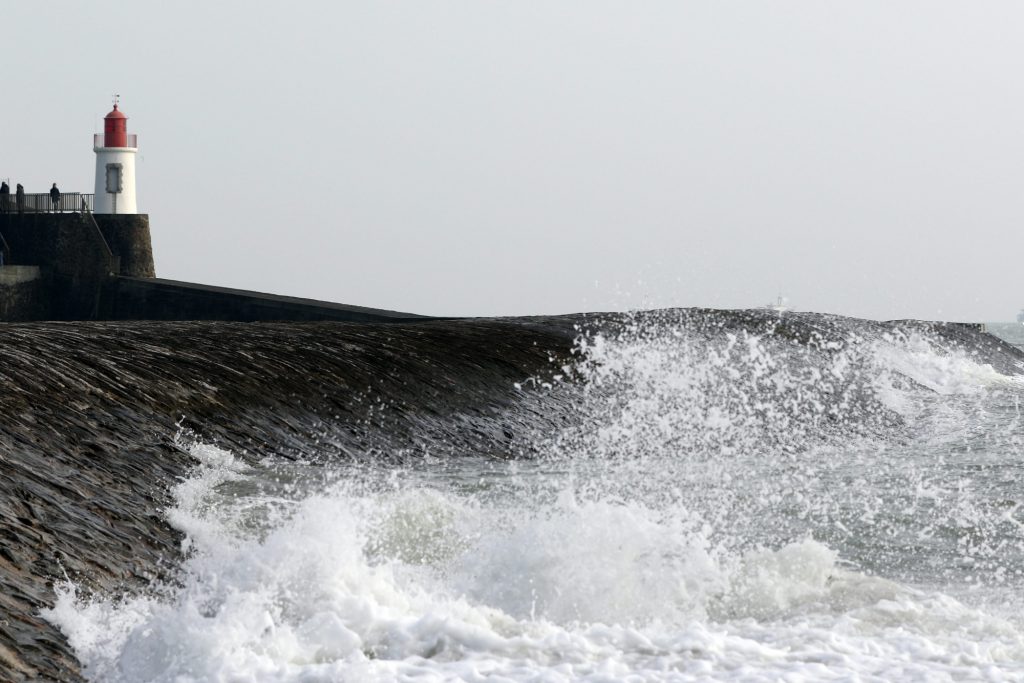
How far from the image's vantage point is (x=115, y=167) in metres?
30.4

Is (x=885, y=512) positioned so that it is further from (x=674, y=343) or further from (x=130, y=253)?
(x=130, y=253)

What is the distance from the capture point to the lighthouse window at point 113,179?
30.2 meters

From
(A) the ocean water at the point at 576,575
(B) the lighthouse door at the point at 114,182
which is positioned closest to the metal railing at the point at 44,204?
(B) the lighthouse door at the point at 114,182

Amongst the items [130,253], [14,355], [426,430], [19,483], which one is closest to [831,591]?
[19,483]

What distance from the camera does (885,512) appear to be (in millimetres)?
8492

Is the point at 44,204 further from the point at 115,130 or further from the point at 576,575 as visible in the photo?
the point at 576,575

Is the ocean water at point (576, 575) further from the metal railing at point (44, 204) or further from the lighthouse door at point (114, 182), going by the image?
the lighthouse door at point (114, 182)

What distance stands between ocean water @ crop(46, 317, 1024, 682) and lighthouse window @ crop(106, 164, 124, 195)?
22.2m

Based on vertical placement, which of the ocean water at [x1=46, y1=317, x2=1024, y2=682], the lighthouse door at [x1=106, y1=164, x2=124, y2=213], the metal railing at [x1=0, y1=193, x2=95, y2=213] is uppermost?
the lighthouse door at [x1=106, y1=164, x2=124, y2=213]

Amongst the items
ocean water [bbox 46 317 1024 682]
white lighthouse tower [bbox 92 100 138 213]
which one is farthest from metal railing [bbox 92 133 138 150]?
ocean water [bbox 46 317 1024 682]

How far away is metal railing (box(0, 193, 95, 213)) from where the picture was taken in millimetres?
28391

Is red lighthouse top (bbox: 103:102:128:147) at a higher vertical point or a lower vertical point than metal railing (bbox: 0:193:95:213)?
higher

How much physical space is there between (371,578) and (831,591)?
7.49 ft

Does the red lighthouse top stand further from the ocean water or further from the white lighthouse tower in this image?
the ocean water
